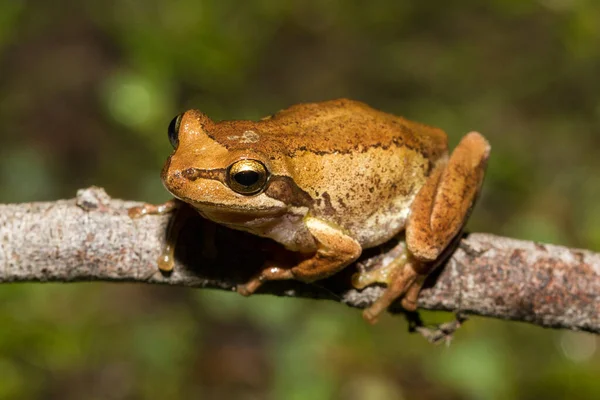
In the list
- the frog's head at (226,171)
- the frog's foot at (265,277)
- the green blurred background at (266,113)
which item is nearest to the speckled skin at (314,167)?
the frog's head at (226,171)

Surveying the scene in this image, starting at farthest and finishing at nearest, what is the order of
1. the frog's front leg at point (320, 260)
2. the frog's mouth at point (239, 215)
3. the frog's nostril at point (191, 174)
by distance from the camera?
the frog's front leg at point (320, 260) → the frog's mouth at point (239, 215) → the frog's nostril at point (191, 174)

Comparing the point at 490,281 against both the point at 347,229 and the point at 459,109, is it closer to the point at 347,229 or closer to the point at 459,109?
the point at 347,229

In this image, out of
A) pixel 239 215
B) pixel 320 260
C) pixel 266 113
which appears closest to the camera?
pixel 239 215

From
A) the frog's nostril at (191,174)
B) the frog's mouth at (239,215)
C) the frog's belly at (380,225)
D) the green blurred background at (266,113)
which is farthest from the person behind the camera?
the green blurred background at (266,113)

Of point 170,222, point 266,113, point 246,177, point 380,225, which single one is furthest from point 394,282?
point 266,113

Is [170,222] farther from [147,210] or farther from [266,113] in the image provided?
[266,113]

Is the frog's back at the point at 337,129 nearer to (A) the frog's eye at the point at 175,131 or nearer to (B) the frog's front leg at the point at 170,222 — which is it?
(A) the frog's eye at the point at 175,131
